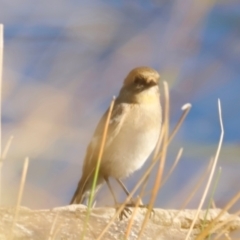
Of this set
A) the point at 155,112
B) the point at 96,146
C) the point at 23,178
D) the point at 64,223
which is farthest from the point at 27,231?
the point at 155,112

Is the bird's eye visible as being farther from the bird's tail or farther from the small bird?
the bird's tail

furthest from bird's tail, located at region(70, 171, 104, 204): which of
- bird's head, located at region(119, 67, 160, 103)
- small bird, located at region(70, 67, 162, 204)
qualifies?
bird's head, located at region(119, 67, 160, 103)

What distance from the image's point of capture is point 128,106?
1.46 m

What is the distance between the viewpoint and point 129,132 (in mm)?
1428

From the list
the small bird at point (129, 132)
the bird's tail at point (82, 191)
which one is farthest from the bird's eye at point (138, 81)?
the bird's tail at point (82, 191)

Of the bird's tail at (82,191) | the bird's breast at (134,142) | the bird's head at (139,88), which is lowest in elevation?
the bird's tail at (82,191)

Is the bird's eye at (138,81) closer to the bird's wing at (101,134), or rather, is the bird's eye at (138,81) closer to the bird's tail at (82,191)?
the bird's wing at (101,134)

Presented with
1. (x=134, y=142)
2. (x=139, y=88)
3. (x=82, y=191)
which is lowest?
(x=82, y=191)

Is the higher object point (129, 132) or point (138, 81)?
point (138, 81)

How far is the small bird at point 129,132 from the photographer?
55.7 inches

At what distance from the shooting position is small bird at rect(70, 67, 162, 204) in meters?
1.41

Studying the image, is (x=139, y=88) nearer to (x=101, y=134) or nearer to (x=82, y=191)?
(x=101, y=134)

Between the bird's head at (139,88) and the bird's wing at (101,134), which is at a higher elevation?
the bird's head at (139,88)

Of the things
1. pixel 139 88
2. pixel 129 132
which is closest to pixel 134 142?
pixel 129 132
